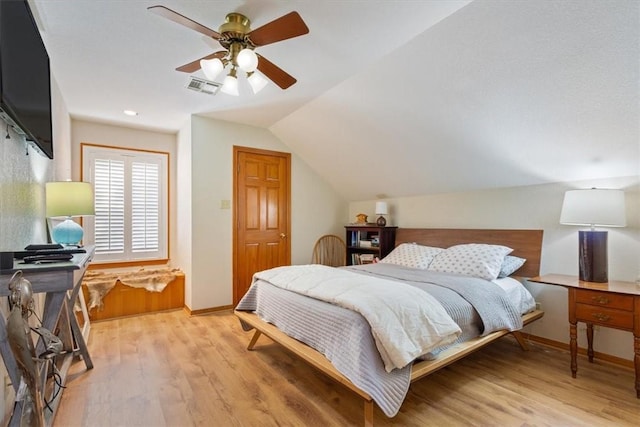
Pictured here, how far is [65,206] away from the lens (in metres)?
2.31

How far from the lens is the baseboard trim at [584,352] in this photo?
2489mm

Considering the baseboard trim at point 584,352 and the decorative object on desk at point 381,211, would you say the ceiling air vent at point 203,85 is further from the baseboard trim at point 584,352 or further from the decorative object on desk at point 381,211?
the baseboard trim at point 584,352

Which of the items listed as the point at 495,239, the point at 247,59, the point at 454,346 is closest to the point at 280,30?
the point at 247,59

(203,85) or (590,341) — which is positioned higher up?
(203,85)

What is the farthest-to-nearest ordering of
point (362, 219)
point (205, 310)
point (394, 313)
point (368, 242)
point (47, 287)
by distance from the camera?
point (362, 219) → point (368, 242) → point (205, 310) → point (394, 313) → point (47, 287)

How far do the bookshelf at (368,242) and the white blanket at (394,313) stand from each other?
1990 mm

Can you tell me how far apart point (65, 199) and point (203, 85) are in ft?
4.69

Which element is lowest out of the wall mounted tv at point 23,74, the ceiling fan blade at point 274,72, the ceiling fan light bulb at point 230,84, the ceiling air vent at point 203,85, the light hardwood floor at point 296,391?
the light hardwood floor at point 296,391

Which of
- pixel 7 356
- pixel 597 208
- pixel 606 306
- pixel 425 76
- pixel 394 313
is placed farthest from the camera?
pixel 425 76

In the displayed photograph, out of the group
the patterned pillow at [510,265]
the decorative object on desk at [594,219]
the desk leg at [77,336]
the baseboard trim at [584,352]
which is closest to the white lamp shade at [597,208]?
the decorative object on desk at [594,219]

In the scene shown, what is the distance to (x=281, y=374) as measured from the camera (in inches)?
93.3

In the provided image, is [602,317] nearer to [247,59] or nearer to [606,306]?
[606,306]

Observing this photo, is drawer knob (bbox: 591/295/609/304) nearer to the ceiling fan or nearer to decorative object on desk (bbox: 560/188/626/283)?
decorative object on desk (bbox: 560/188/626/283)

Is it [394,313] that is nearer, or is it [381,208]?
[394,313]
